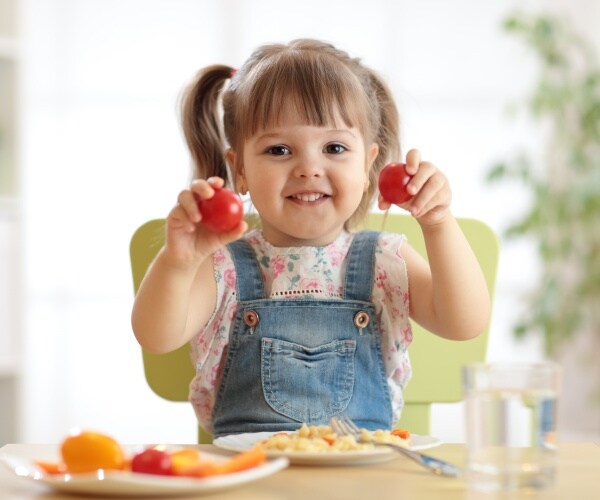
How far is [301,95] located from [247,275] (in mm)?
264

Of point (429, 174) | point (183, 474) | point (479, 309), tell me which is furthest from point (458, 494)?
point (479, 309)

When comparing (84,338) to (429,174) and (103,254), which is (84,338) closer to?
(103,254)

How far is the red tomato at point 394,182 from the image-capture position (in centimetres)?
116

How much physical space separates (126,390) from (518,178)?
179 centimetres

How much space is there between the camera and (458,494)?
2.74 ft

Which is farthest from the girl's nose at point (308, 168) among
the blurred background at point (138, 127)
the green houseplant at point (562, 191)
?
the blurred background at point (138, 127)

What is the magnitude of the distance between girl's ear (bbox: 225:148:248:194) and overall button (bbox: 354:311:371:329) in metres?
0.28

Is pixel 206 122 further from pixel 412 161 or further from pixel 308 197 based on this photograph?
pixel 412 161

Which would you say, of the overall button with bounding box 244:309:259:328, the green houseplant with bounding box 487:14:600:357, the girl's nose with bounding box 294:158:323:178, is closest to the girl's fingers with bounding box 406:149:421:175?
the girl's nose with bounding box 294:158:323:178

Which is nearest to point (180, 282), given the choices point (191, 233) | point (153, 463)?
point (191, 233)

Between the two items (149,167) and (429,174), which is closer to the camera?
(429,174)

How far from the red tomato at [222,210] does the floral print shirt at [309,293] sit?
395 millimetres

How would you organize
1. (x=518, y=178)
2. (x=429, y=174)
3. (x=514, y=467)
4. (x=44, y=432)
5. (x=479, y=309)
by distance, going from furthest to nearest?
1. (x=44, y=432)
2. (x=518, y=178)
3. (x=479, y=309)
4. (x=429, y=174)
5. (x=514, y=467)

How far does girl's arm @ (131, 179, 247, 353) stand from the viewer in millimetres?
1106
